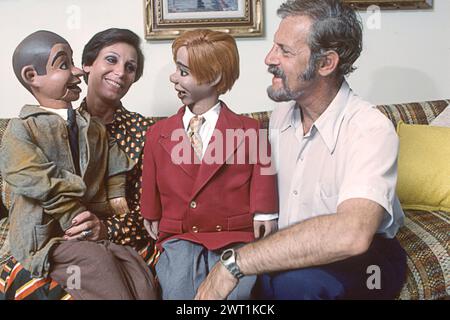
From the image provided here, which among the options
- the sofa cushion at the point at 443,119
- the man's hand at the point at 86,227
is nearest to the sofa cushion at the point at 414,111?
the sofa cushion at the point at 443,119

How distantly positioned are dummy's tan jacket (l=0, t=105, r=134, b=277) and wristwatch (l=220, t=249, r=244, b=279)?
29 centimetres

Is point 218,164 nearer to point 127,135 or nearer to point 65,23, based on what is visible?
point 127,135

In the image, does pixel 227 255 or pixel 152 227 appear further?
pixel 152 227

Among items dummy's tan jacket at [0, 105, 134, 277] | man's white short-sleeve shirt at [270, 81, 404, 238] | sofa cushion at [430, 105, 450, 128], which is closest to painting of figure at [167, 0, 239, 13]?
man's white short-sleeve shirt at [270, 81, 404, 238]

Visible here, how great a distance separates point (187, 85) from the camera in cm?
99

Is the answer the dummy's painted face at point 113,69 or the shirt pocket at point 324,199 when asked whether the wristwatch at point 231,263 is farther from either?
the dummy's painted face at point 113,69

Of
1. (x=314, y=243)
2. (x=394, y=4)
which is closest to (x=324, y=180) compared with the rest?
(x=314, y=243)

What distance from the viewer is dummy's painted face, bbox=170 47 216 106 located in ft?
3.22

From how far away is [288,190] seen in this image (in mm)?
1076

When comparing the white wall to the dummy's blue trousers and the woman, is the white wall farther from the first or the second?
the dummy's blue trousers

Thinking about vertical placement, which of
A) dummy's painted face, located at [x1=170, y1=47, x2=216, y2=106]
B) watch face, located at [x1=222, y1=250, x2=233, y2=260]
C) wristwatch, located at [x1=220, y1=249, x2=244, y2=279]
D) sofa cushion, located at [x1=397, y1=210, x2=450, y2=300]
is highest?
dummy's painted face, located at [x1=170, y1=47, x2=216, y2=106]

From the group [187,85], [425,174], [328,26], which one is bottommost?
[425,174]

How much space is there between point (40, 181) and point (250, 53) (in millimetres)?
662

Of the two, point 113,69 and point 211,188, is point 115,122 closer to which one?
point 113,69
